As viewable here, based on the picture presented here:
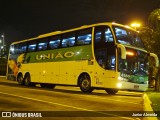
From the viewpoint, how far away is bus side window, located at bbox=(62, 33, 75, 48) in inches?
811

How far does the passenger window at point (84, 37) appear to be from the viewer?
62.7ft

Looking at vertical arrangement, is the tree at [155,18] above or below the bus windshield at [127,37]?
above

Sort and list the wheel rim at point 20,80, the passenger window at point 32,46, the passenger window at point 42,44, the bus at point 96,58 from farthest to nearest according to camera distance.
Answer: the wheel rim at point 20,80, the passenger window at point 32,46, the passenger window at point 42,44, the bus at point 96,58

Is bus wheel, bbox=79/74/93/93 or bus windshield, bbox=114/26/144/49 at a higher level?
bus windshield, bbox=114/26/144/49

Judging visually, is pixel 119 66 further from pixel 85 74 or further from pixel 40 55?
pixel 40 55

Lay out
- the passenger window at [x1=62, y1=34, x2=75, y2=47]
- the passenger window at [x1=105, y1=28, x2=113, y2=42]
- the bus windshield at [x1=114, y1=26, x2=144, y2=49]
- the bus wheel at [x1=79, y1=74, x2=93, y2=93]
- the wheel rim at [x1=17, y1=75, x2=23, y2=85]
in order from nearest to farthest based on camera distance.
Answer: the passenger window at [x1=105, y1=28, x2=113, y2=42]
the bus windshield at [x1=114, y1=26, x2=144, y2=49]
the bus wheel at [x1=79, y1=74, x2=93, y2=93]
the passenger window at [x1=62, y1=34, x2=75, y2=47]
the wheel rim at [x1=17, y1=75, x2=23, y2=85]

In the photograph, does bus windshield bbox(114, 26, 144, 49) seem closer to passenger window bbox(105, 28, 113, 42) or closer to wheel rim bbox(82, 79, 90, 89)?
passenger window bbox(105, 28, 113, 42)

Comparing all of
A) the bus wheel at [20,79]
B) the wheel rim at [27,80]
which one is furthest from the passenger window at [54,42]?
the bus wheel at [20,79]

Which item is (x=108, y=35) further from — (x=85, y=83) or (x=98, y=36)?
Answer: (x=85, y=83)

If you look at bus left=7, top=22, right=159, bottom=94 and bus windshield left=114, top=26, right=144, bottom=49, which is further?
bus windshield left=114, top=26, right=144, bottom=49

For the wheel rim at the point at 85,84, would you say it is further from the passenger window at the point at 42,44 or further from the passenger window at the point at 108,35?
the passenger window at the point at 42,44

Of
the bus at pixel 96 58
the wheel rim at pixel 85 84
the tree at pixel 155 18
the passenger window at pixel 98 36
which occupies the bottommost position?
the wheel rim at pixel 85 84

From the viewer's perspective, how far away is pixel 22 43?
2703 centimetres

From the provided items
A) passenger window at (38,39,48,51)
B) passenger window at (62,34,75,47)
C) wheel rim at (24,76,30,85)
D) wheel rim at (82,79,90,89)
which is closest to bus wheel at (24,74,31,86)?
wheel rim at (24,76,30,85)
